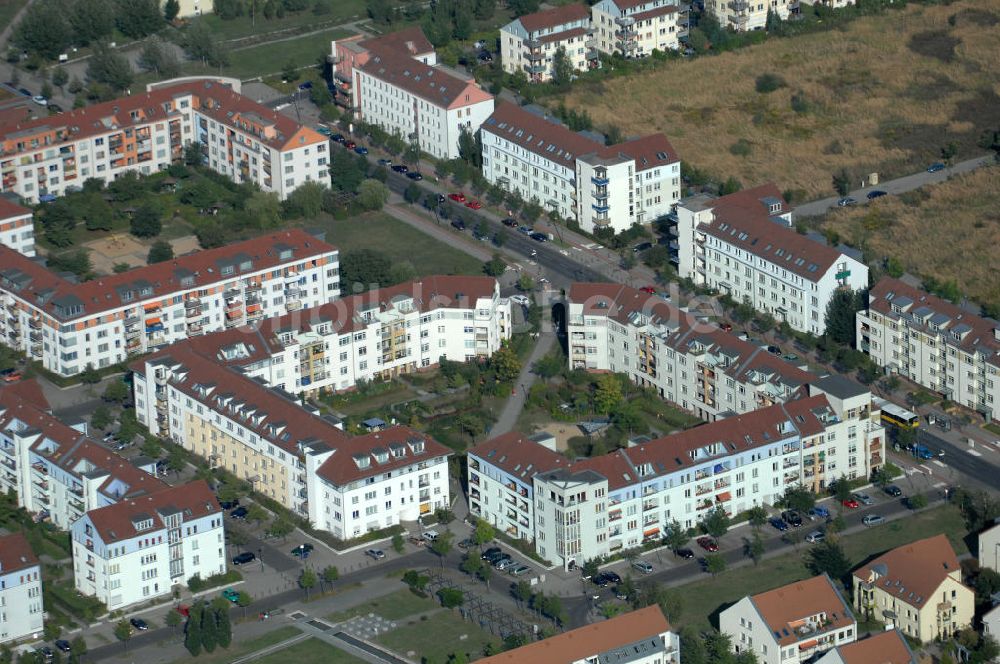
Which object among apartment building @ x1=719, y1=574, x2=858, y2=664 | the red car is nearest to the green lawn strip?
the red car

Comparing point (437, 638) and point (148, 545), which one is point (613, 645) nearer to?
point (437, 638)

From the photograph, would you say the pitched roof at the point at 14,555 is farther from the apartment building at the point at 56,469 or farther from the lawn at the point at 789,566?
the lawn at the point at 789,566

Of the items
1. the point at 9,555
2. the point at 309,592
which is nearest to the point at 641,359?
the point at 309,592

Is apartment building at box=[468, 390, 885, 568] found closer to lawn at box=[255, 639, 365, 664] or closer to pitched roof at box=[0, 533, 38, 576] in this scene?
lawn at box=[255, 639, 365, 664]

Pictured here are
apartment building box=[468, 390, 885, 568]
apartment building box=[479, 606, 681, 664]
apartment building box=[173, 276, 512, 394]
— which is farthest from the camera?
apartment building box=[173, 276, 512, 394]

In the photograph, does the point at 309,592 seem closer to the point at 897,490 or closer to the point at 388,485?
the point at 388,485

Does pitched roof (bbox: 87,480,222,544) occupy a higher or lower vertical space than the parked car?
higher

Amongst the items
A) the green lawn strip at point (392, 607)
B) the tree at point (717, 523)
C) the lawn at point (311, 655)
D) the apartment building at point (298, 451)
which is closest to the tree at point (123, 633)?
the lawn at point (311, 655)

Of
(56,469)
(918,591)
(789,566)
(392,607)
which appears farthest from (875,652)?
(56,469)
